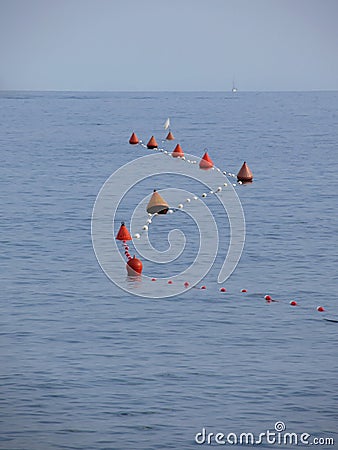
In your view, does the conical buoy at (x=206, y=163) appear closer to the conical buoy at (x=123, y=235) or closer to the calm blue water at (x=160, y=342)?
the calm blue water at (x=160, y=342)

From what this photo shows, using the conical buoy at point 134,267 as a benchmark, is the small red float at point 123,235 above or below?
above

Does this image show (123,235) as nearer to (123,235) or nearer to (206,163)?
(123,235)

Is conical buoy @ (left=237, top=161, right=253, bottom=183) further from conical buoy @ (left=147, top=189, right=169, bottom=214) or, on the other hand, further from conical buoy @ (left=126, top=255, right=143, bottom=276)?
conical buoy @ (left=126, top=255, right=143, bottom=276)

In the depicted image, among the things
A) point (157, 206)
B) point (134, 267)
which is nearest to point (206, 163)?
point (157, 206)

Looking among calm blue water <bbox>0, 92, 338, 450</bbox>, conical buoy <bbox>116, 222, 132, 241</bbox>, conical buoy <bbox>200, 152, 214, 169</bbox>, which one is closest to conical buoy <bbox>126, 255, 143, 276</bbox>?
calm blue water <bbox>0, 92, 338, 450</bbox>

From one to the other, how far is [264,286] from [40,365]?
11.3 metres

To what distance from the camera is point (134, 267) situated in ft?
124

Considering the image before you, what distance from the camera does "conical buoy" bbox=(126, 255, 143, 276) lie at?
3784cm

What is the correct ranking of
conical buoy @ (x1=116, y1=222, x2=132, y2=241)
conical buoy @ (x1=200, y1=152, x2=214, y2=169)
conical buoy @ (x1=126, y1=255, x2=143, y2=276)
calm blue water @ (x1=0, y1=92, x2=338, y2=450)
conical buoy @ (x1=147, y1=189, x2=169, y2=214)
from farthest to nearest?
conical buoy @ (x1=200, y1=152, x2=214, y2=169), conical buoy @ (x1=147, y1=189, x2=169, y2=214), conical buoy @ (x1=116, y1=222, x2=132, y2=241), conical buoy @ (x1=126, y1=255, x2=143, y2=276), calm blue water @ (x1=0, y1=92, x2=338, y2=450)

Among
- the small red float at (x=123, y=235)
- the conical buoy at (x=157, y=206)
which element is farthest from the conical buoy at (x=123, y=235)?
the conical buoy at (x=157, y=206)

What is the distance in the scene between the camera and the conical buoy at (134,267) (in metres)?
37.8

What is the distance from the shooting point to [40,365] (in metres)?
26.6

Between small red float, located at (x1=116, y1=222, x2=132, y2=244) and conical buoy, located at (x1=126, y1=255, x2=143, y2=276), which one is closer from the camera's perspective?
conical buoy, located at (x1=126, y1=255, x2=143, y2=276)

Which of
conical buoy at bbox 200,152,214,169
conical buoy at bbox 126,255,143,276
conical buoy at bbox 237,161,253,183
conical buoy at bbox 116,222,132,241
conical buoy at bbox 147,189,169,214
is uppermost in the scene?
conical buoy at bbox 200,152,214,169
